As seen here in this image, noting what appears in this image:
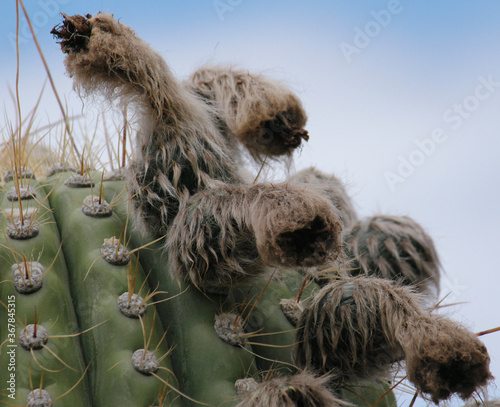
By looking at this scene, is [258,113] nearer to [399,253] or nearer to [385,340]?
[385,340]

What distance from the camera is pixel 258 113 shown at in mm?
2016

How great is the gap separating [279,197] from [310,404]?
1.80 feet

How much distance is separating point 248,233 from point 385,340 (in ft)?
1.63

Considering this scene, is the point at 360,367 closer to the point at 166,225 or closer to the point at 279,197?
the point at 279,197

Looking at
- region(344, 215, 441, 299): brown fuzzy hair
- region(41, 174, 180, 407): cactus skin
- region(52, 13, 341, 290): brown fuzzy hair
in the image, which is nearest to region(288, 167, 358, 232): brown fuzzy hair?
region(344, 215, 441, 299): brown fuzzy hair

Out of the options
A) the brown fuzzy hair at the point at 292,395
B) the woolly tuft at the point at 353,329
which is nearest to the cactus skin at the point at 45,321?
A: the brown fuzzy hair at the point at 292,395

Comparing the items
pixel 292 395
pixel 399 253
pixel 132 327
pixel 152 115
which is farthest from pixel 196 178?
pixel 399 253

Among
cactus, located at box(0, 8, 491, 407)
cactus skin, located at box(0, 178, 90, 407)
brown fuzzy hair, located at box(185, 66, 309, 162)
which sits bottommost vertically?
cactus skin, located at box(0, 178, 90, 407)

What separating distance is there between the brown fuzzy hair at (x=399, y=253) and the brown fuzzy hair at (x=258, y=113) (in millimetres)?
698

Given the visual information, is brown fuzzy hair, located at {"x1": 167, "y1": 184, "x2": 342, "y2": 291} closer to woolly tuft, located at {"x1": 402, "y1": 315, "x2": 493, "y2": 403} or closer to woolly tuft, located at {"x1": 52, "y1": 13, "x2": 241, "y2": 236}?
woolly tuft, located at {"x1": 52, "y1": 13, "x2": 241, "y2": 236}

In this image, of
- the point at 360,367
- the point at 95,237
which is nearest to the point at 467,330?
the point at 360,367

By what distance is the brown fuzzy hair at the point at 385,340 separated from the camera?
1.49 metres

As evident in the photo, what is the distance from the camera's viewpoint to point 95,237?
2055 millimetres

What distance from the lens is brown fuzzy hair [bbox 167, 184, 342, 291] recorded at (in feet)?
5.16
